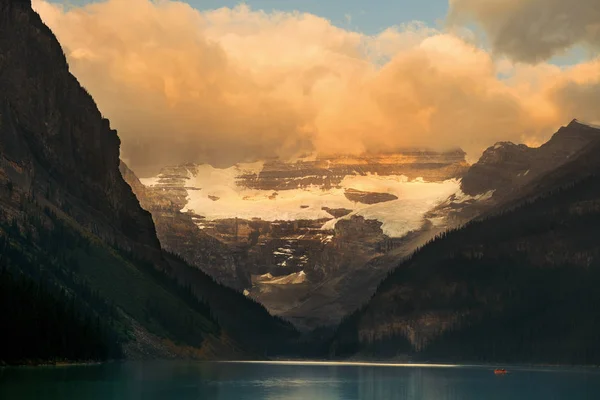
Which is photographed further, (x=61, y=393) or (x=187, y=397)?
(x=187, y=397)

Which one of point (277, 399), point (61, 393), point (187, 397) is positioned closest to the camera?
point (61, 393)

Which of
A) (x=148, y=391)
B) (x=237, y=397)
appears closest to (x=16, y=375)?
(x=148, y=391)

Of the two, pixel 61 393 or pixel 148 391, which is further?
pixel 148 391

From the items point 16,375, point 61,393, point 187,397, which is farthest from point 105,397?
point 16,375

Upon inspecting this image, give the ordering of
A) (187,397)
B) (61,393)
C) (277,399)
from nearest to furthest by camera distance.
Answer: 1. (61,393)
2. (187,397)
3. (277,399)

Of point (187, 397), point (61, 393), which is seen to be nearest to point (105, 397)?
point (61, 393)

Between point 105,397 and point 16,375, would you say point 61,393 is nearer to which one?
point 105,397

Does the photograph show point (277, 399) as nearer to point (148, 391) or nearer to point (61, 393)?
point (148, 391)

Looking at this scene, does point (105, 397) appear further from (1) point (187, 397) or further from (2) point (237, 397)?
(2) point (237, 397)
